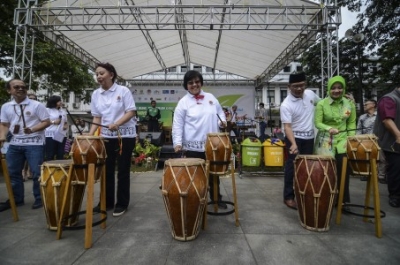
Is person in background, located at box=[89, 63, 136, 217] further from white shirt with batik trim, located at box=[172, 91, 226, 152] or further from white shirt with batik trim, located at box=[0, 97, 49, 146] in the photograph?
white shirt with batik trim, located at box=[0, 97, 49, 146]

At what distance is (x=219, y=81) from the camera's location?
1518cm

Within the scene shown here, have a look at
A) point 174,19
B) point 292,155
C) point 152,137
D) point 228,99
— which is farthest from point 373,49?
point 292,155

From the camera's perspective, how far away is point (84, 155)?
2.51m

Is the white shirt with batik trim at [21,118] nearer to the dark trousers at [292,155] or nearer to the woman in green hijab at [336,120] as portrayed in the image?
the dark trousers at [292,155]

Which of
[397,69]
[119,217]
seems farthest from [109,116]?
[397,69]

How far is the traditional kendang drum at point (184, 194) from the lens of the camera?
2371 millimetres

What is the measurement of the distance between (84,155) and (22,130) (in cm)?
178

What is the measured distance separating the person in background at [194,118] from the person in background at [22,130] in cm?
198

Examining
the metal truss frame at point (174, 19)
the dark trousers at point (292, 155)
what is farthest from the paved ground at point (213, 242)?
the metal truss frame at point (174, 19)

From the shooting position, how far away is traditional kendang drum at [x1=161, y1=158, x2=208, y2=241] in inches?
93.4

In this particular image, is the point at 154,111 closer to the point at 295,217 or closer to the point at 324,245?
the point at 295,217

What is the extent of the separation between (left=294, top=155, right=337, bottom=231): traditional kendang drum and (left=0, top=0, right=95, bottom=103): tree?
9198 mm

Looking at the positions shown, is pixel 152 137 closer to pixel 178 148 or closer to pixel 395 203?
pixel 178 148

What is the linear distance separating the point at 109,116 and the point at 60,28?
6956 mm
